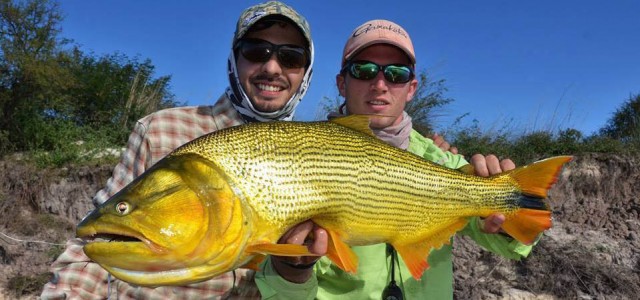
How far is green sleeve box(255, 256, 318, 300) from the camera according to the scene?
8.69 ft

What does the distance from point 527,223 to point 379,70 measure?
1544 millimetres

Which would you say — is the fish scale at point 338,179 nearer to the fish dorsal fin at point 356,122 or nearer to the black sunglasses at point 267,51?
the fish dorsal fin at point 356,122

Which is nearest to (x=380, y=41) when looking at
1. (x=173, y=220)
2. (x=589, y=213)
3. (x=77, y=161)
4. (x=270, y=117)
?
(x=270, y=117)

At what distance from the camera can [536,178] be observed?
2881 millimetres

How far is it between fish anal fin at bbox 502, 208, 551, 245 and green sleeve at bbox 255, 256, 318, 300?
49.2 inches

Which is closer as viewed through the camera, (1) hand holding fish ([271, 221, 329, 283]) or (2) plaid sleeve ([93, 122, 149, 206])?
(1) hand holding fish ([271, 221, 329, 283])

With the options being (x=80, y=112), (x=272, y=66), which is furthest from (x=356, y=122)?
(x=80, y=112)

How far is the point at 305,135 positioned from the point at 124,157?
4.72ft

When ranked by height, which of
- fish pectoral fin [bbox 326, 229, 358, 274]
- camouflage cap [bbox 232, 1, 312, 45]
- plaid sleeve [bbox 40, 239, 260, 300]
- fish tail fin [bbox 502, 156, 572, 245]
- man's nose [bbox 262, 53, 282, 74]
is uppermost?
camouflage cap [bbox 232, 1, 312, 45]

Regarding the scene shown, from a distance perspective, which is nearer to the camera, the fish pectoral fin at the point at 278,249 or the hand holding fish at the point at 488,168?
the fish pectoral fin at the point at 278,249

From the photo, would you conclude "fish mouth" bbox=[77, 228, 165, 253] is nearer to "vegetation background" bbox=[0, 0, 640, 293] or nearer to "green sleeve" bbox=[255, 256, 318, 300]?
"green sleeve" bbox=[255, 256, 318, 300]

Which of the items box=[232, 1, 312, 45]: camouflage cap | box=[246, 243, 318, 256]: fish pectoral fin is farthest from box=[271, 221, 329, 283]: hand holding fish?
box=[232, 1, 312, 45]: camouflage cap

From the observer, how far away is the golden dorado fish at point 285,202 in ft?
6.29

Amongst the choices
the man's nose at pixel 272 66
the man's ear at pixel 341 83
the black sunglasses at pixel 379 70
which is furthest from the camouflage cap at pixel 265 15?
the man's ear at pixel 341 83
